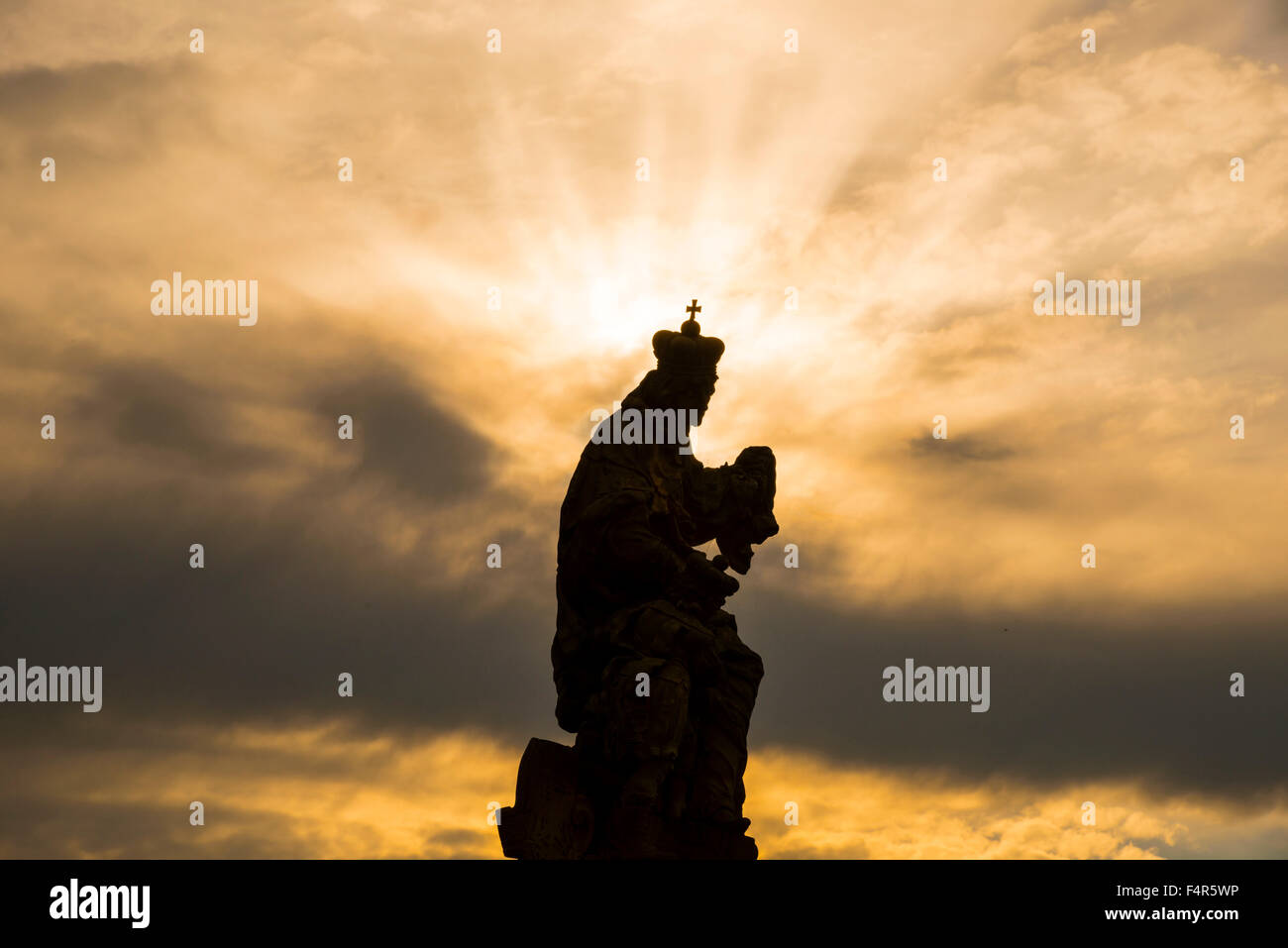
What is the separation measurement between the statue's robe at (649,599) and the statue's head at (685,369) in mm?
307

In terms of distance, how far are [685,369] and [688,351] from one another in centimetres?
21

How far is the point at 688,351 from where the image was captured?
2134cm

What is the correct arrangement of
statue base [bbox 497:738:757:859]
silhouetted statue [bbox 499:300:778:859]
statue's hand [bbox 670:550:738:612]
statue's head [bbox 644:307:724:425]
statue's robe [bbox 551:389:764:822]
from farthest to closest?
statue's head [bbox 644:307:724:425] < statue's hand [bbox 670:550:738:612] < statue's robe [bbox 551:389:764:822] < silhouetted statue [bbox 499:300:778:859] < statue base [bbox 497:738:757:859]

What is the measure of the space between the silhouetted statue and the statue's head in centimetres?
2

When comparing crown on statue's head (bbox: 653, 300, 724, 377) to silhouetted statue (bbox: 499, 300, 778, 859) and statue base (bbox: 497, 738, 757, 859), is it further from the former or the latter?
statue base (bbox: 497, 738, 757, 859)

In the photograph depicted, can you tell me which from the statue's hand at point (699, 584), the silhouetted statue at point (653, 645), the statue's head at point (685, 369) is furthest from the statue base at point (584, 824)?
the statue's head at point (685, 369)

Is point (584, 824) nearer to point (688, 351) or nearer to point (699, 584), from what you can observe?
point (699, 584)

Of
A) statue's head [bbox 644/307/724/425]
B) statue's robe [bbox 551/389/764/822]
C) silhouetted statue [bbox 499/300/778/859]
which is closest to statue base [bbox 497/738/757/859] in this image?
silhouetted statue [bbox 499/300/778/859]

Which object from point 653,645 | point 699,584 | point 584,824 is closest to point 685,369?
point 699,584

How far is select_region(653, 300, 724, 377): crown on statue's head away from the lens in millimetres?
21359

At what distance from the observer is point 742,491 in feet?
71.5

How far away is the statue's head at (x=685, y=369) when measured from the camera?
21375mm
